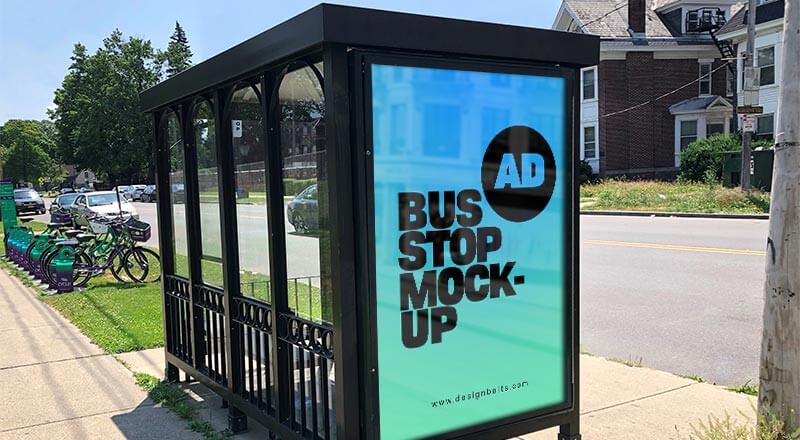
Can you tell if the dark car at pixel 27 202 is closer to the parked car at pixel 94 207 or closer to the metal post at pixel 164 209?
the parked car at pixel 94 207

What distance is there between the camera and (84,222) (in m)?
23.3

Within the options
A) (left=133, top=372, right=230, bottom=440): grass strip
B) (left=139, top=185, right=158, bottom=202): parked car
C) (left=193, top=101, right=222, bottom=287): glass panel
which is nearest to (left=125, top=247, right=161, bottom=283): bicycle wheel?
(left=133, top=372, right=230, bottom=440): grass strip

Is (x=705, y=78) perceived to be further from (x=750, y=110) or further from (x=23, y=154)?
(x=23, y=154)

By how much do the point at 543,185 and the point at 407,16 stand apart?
1.21 meters

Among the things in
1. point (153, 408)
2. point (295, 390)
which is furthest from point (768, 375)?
point (153, 408)

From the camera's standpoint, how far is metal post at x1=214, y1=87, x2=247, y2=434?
4.29m

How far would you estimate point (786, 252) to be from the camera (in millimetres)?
3383

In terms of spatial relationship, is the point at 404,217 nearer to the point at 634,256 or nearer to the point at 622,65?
the point at 634,256

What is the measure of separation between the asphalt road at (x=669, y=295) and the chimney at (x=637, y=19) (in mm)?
21025

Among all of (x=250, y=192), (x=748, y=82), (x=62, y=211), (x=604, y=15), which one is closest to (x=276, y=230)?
(x=250, y=192)

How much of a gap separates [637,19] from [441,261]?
1324 inches

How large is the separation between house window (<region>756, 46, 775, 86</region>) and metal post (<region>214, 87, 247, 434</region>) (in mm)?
29000

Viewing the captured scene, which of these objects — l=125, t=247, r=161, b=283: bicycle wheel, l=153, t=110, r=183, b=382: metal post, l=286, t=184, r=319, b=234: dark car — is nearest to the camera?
l=286, t=184, r=319, b=234: dark car

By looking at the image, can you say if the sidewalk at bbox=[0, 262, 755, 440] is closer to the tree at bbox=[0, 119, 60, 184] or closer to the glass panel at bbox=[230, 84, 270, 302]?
the glass panel at bbox=[230, 84, 270, 302]
